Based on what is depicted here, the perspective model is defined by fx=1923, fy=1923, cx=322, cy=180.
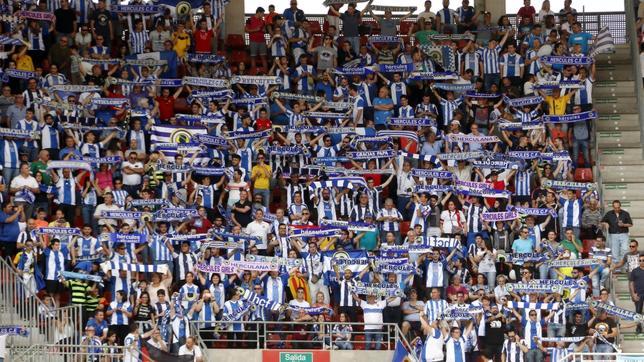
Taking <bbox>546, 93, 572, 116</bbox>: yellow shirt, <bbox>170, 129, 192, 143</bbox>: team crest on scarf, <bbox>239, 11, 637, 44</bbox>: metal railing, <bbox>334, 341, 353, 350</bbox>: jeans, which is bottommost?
<bbox>334, 341, 353, 350</bbox>: jeans

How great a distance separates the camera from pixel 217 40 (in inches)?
1740

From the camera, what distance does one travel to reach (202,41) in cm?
4294

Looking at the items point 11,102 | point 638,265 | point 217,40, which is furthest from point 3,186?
point 638,265

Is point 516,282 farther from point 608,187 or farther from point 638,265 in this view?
point 608,187

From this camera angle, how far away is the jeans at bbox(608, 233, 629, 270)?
3794 centimetres

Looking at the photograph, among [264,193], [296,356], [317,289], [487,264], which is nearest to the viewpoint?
[296,356]

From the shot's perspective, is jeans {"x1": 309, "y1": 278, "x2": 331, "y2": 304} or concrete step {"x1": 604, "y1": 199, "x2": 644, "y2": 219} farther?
concrete step {"x1": 604, "y1": 199, "x2": 644, "y2": 219}

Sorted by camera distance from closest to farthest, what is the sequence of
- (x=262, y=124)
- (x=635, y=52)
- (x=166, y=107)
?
(x=262, y=124) < (x=166, y=107) < (x=635, y=52)

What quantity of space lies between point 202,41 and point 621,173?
9709mm

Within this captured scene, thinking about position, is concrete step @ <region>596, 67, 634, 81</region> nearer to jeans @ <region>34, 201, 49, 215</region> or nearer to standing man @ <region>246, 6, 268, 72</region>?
standing man @ <region>246, 6, 268, 72</region>

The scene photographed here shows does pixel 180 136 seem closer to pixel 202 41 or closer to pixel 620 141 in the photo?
pixel 202 41

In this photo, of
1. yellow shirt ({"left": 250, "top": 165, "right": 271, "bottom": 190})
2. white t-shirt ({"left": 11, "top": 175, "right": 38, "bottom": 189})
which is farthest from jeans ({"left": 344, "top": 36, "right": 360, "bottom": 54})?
white t-shirt ({"left": 11, "top": 175, "right": 38, "bottom": 189})

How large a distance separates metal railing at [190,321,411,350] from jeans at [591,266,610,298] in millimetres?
3888

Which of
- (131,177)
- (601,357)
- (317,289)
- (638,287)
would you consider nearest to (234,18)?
(131,177)
